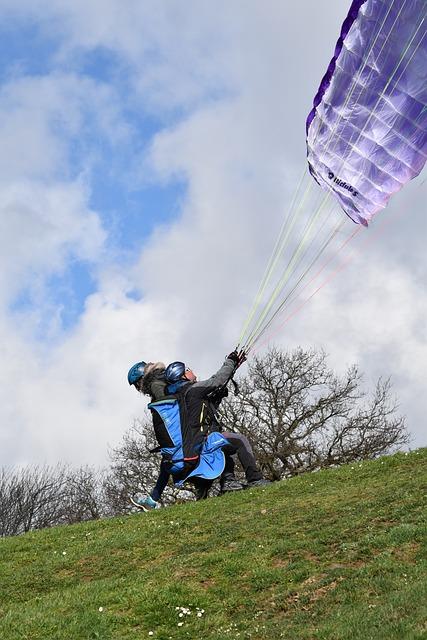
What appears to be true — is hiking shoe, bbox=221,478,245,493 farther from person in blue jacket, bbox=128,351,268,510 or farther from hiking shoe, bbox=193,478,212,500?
hiking shoe, bbox=193,478,212,500

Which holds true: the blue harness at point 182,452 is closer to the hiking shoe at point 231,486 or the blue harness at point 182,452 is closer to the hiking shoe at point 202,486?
the hiking shoe at point 202,486

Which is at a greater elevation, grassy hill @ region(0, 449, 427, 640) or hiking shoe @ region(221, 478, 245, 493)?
hiking shoe @ region(221, 478, 245, 493)

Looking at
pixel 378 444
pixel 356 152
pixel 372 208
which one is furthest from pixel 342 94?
pixel 378 444

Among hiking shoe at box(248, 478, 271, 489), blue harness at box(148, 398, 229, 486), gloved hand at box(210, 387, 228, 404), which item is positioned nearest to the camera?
blue harness at box(148, 398, 229, 486)

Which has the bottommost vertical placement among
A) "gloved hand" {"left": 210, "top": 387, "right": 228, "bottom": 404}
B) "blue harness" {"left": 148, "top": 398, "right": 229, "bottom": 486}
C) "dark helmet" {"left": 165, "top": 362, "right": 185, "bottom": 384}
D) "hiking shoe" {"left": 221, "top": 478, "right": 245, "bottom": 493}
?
"hiking shoe" {"left": 221, "top": 478, "right": 245, "bottom": 493}

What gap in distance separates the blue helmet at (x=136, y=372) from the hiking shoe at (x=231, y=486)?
2.72m

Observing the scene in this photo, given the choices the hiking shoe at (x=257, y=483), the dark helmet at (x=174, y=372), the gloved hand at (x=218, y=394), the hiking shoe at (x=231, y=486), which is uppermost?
the dark helmet at (x=174, y=372)

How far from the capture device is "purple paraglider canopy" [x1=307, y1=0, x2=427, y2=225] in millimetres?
11109

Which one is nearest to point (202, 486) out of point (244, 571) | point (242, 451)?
point (242, 451)

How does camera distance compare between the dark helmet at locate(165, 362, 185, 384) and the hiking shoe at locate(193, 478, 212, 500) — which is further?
the dark helmet at locate(165, 362, 185, 384)

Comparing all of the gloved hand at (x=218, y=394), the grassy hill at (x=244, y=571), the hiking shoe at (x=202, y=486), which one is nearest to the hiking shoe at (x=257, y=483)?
the hiking shoe at (x=202, y=486)

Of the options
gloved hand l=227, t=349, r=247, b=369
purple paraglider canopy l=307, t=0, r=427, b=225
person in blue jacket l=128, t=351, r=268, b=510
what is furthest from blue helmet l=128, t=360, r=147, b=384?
purple paraglider canopy l=307, t=0, r=427, b=225

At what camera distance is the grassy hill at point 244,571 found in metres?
7.98

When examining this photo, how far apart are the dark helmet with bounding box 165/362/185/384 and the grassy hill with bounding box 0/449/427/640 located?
2.62 metres
